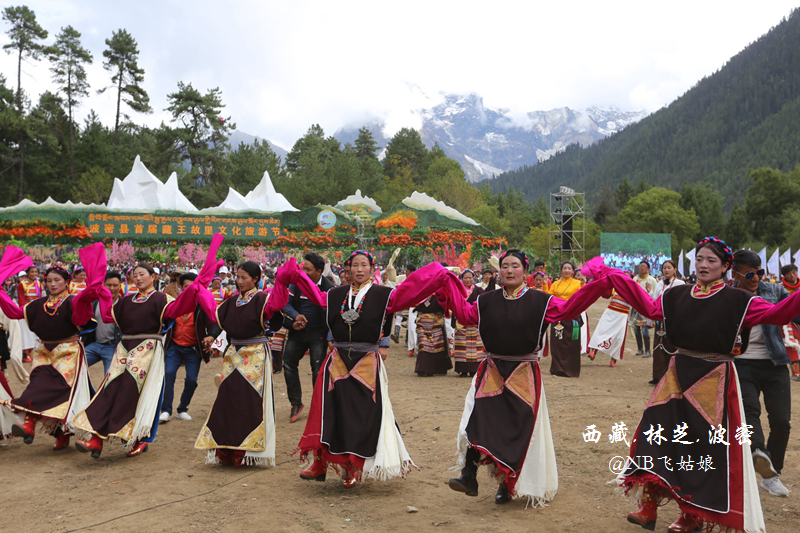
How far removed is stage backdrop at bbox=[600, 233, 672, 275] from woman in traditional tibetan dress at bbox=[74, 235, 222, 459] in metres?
32.4

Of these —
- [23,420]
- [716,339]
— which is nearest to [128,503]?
[23,420]

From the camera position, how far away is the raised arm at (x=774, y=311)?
352 centimetres

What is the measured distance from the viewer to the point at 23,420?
19.4 ft

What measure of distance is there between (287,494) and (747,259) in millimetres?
3761

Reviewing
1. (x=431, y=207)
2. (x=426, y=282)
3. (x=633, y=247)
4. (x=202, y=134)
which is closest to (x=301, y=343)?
(x=426, y=282)

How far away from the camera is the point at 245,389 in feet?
17.4

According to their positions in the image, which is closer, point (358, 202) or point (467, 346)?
point (467, 346)

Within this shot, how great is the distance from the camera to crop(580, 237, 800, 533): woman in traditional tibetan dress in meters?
3.58

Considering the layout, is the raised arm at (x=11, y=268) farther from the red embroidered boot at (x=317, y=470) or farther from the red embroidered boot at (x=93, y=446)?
the red embroidered boot at (x=317, y=470)

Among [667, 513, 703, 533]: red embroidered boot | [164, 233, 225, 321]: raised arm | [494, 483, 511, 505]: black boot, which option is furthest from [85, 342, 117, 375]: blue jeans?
[667, 513, 703, 533]: red embroidered boot

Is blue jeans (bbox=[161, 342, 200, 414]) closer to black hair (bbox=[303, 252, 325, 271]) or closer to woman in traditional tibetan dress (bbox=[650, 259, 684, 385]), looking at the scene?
black hair (bbox=[303, 252, 325, 271])

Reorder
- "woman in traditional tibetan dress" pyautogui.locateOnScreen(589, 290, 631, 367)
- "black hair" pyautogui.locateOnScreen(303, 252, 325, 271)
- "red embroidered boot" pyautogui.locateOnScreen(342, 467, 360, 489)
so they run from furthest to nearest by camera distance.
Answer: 1. "woman in traditional tibetan dress" pyautogui.locateOnScreen(589, 290, 631, 367)
2. "black hair" pyautogui.locateOnScreen(303, 252, 325, 271)
3. "red embroidered boot" pyautogui.locateOnScreen(342, 467, 360, 489)

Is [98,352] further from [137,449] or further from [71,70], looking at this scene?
[71,70]

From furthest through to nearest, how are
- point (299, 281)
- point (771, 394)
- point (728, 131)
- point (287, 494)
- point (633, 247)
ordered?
point (728, 131)
point (633, 247)
point (299, 281)
point (287, 494)
point (771, 394)
